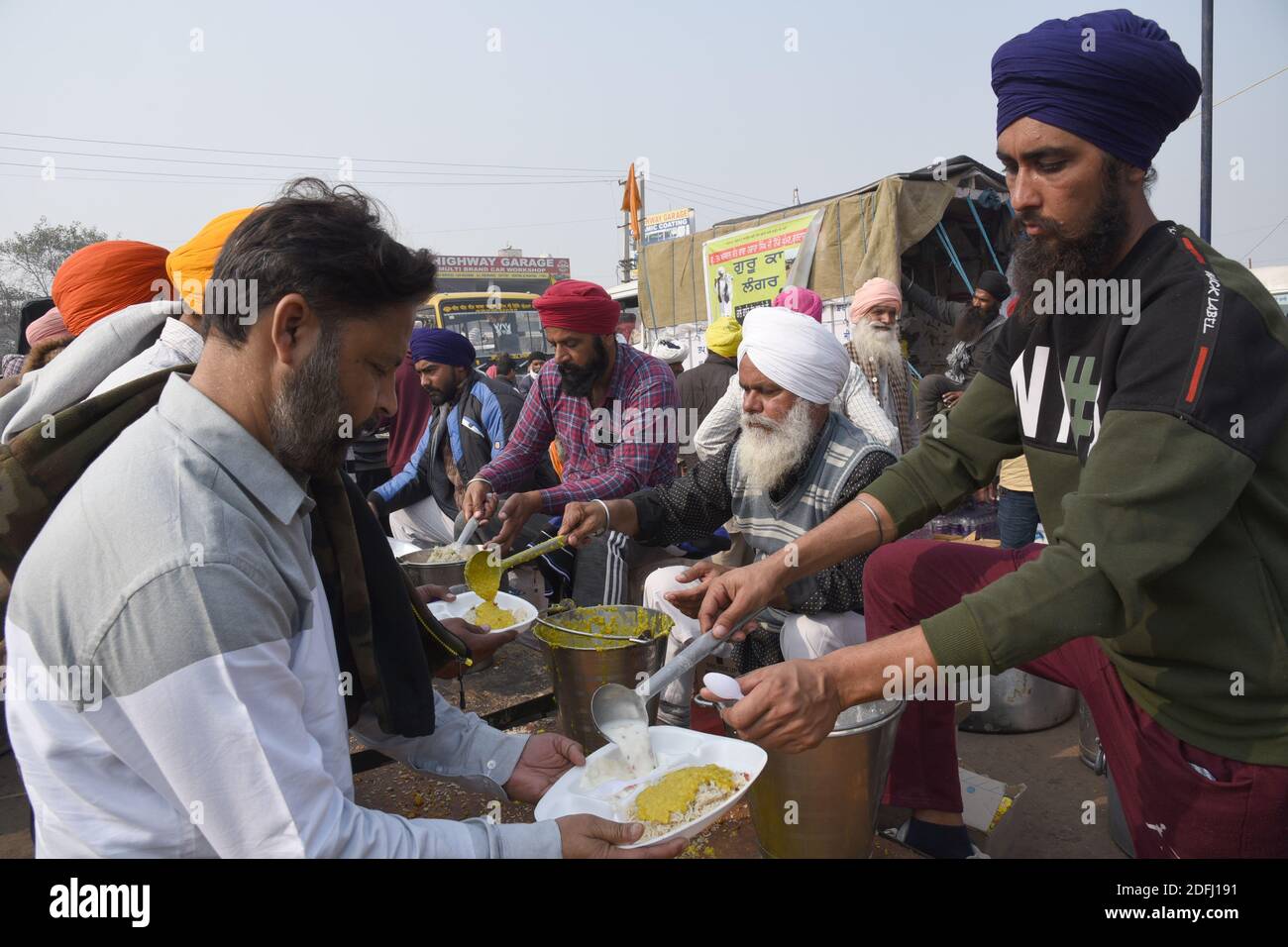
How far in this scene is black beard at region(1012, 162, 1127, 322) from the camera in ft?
5.86

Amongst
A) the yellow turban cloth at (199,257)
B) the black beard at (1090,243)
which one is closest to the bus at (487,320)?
the yellow turban cloth at (199,257)

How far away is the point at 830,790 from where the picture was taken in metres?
2.06

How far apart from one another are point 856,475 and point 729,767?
1408 millimetres

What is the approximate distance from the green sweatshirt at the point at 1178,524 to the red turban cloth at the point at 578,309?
8.55ft

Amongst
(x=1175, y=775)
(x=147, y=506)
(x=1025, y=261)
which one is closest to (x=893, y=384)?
(x=1025, y=261)

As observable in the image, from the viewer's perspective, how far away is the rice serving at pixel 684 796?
171cm

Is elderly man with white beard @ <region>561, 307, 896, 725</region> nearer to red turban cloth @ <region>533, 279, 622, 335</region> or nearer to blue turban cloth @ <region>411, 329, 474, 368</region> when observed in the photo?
red turban cloth @ <region>533, 279, 622, 335</region>

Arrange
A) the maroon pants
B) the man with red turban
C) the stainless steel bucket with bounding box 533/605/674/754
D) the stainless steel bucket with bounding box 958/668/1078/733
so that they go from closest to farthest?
the maroon pants < the stainless steel bucket with bounding box 533/605/674/754 < the stainless steel bucket with bounding box 958/668/1078/733 < the man with red turban

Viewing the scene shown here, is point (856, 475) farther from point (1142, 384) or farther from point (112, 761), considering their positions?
point (112, 761)

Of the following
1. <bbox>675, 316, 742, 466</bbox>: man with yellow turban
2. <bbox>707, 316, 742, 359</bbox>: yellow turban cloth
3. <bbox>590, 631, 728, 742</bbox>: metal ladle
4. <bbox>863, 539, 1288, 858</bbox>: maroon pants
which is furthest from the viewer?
<bbox>707, 316, 742, 359</bbox>: yellow turban cloth

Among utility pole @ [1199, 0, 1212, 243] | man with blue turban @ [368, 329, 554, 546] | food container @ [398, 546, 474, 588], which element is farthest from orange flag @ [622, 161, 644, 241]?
food container @ [398, 546, 474, 588]

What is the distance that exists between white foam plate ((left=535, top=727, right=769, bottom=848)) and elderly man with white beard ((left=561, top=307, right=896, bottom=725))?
72 centimetres

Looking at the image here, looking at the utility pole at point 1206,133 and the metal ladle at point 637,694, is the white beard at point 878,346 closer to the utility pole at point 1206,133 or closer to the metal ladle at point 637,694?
the metal ladle at point 637,694

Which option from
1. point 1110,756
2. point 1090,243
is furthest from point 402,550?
point 1090,243
